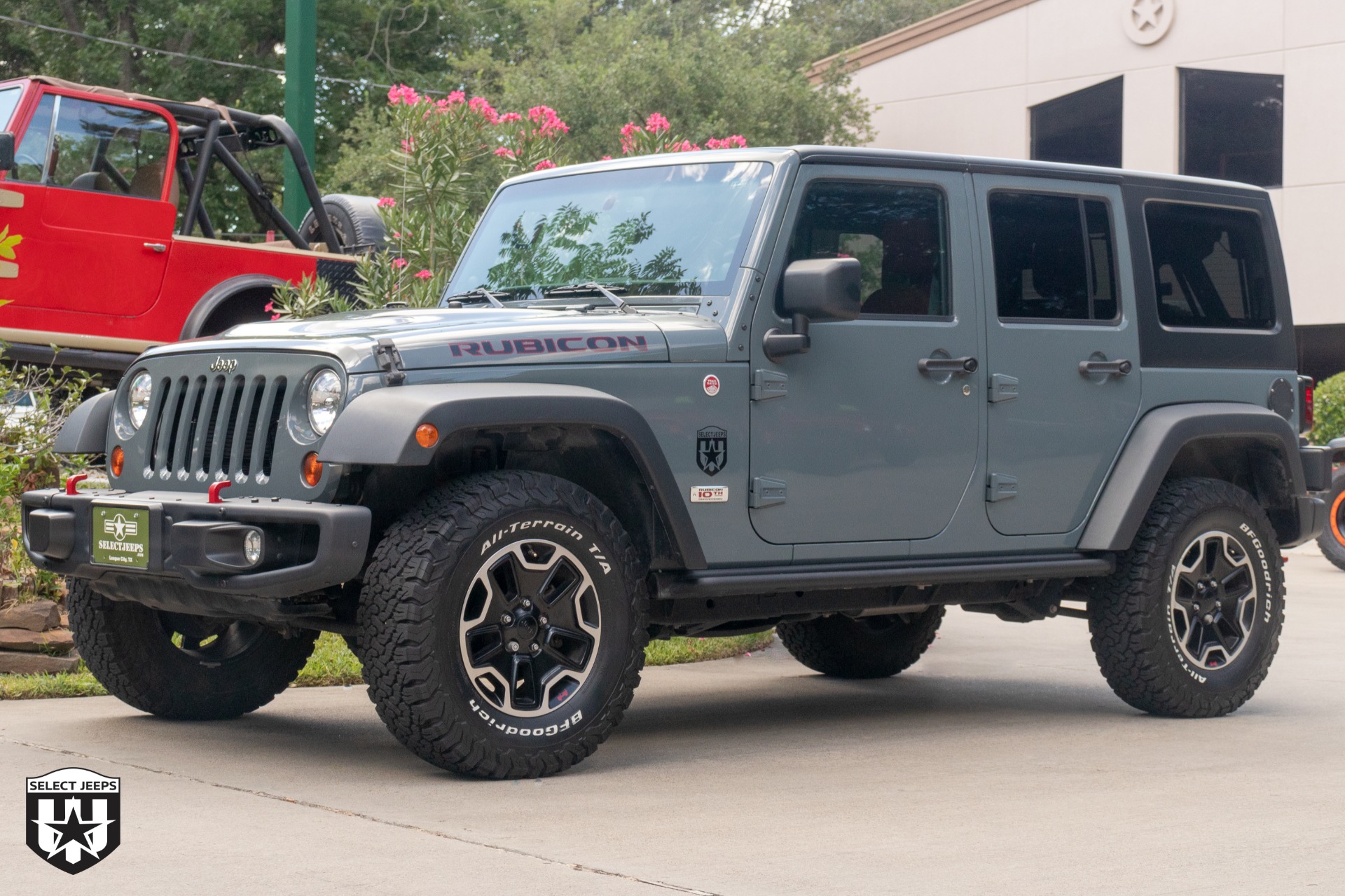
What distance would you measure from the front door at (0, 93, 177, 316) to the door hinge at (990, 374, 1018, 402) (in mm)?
6469

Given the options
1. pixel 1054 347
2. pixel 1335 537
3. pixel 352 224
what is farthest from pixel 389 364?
pixel 1335 537

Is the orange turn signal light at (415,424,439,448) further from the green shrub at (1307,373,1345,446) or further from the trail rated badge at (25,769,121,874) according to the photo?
the green shrub at (1307,373,1345,446)

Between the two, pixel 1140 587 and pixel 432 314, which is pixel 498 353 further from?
pixel 1140 587

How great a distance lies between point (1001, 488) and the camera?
661 cm

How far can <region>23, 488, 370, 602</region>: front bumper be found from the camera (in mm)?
5117

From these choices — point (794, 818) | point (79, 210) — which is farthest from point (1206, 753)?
point (79, 210)

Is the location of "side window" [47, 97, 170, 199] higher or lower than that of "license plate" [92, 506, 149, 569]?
higher

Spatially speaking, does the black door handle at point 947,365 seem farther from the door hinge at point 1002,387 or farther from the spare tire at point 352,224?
the spare tire at point 352,224

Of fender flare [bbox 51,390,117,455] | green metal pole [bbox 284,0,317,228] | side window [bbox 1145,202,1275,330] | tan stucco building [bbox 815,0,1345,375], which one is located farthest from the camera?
tan stucco building [bbox 815,0,1345,375]

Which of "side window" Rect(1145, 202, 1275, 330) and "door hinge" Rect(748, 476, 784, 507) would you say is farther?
"side window" Rect(1145, 202, 1275, 330)

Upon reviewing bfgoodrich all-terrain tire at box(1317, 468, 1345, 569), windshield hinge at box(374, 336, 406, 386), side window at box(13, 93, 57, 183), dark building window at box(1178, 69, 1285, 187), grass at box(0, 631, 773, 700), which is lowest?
bfgoodrich all-terrain tire at box(1317, 468, 1345, 569)

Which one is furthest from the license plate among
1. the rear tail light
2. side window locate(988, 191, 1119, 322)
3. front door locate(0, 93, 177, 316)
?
front door locate(0, 93, 177, 316)

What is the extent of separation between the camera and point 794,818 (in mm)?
5020

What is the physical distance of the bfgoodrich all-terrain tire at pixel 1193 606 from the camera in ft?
22.9
